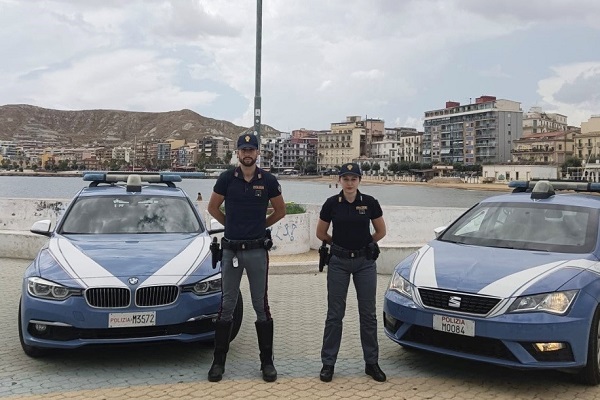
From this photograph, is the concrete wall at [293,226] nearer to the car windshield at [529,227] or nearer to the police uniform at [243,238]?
the car windshield at [529,227]

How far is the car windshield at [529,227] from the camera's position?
18.5ft

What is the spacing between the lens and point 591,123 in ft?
502

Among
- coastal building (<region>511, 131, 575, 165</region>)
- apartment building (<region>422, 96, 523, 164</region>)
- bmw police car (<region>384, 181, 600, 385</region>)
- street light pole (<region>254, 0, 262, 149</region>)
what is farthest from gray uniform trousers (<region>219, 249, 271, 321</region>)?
apartment building (<region>422, 96, 523, 164</region>)

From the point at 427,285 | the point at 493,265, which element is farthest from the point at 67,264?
the point at 493,265

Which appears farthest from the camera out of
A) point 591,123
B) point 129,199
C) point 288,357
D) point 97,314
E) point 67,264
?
point 591,123

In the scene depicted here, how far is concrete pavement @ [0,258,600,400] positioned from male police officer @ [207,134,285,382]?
0.28 meters

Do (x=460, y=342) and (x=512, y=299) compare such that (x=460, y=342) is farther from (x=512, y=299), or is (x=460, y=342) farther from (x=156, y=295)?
(x=156, y=295)

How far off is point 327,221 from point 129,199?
287cm

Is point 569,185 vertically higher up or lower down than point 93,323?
higher up

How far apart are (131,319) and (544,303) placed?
→ 3323mm

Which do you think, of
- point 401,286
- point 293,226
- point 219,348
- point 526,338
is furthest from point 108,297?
point 293,226

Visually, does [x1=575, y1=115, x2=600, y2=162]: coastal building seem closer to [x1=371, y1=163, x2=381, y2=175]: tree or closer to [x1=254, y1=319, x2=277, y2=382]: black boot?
[x1=371, y1=163, x2=381, y2=175]: tree

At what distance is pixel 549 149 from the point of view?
14950cm

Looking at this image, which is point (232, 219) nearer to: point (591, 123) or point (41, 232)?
point (41, 232)
